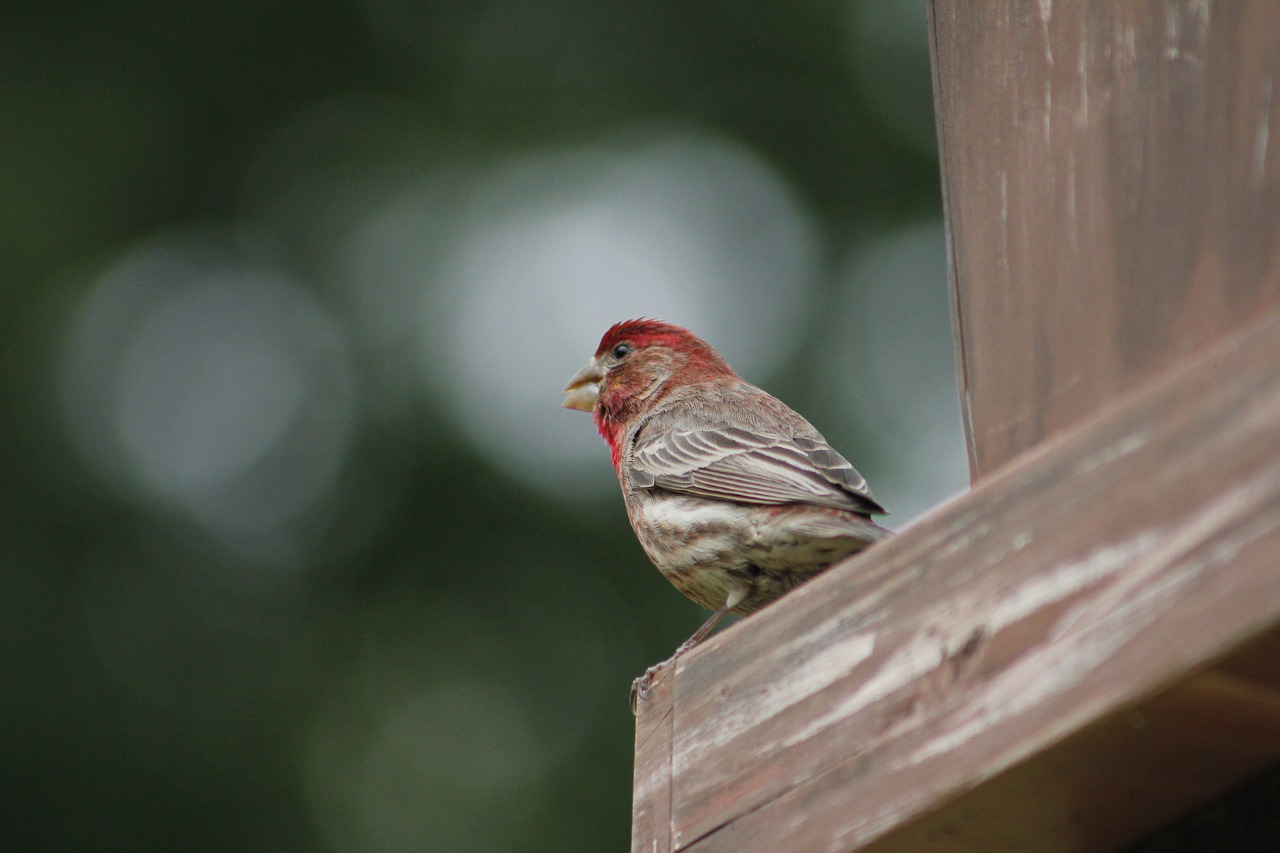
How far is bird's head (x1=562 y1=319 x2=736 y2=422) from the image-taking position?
18.4ft

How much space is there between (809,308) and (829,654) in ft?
23.9

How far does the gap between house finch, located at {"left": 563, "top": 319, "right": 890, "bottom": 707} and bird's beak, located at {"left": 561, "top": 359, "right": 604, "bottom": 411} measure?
0.19 meters

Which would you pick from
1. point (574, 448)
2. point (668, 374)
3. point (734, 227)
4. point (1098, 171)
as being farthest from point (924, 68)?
point (1098, 171)

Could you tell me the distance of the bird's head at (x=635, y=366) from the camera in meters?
5.60

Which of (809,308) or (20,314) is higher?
(20,314)

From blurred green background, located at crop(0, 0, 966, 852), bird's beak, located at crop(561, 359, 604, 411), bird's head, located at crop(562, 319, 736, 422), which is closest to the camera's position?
bird's head, located at crop(562, 319, 736, 422)

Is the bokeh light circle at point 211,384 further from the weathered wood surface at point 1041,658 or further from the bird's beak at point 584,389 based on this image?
the weathered wood surface at point 1041,658

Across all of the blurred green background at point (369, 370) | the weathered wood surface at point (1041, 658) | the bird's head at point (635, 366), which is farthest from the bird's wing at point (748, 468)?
the blurred green background at point (369, 370)

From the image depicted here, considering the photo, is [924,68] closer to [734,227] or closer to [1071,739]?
[734,227]

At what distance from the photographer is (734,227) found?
962 cm

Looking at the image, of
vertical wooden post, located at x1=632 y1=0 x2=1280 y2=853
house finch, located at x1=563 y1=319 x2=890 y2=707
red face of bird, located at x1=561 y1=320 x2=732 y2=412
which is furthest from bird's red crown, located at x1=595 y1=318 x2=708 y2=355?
vertical wooden post, located at x1=632 y1=0 x2=1280 y2=853

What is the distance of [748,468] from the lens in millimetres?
4211

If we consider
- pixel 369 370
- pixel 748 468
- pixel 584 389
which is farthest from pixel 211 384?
pixel 748 468

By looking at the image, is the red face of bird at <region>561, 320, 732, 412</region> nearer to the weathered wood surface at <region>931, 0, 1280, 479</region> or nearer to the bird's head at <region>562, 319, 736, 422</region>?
the bird's head at <region>562, 319, 736, 422</region>
